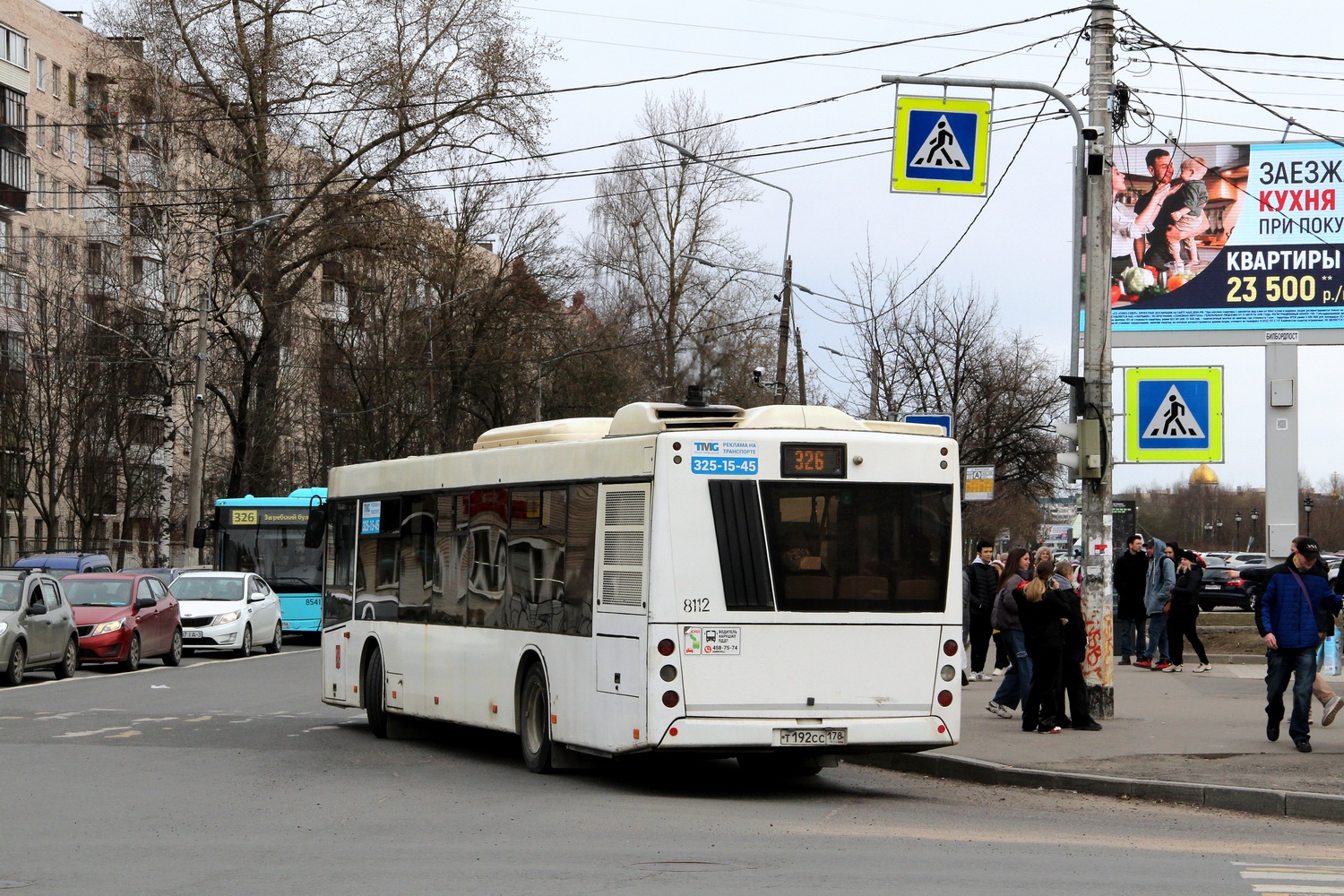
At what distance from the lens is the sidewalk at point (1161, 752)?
1288 cm

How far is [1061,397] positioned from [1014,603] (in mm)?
29338

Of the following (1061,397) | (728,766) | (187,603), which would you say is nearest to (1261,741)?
(728,766)

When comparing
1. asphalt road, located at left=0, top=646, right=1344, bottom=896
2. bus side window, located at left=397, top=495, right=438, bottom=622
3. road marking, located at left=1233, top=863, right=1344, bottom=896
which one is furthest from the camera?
bus side window, located at left=397, top=495, right=438, bottom=622

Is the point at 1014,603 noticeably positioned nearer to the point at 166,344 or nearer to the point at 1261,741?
the point at 1261,741

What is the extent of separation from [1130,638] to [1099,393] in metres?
10.9

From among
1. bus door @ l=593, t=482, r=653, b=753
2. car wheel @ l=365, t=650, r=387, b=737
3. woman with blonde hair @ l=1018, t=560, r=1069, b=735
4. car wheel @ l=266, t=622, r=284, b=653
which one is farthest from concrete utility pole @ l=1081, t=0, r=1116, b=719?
car wheel @ l=266, t=622, r=284, b=653

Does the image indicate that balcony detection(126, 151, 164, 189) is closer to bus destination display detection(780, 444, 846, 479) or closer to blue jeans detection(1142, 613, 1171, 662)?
blue jeans detection(1142, 613, 1171, 662)

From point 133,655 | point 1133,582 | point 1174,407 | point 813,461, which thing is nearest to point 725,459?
point 813,461

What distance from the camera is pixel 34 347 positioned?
4988 centimetres

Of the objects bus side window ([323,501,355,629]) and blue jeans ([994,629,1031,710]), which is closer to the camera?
blue jeans ([994,629,1031,710])

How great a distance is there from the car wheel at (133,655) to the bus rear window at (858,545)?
56.6 feet

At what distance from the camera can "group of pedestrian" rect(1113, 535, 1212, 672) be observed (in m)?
24.7

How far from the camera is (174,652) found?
28828mm

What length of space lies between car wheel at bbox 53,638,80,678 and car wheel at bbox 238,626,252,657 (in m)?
7.39
